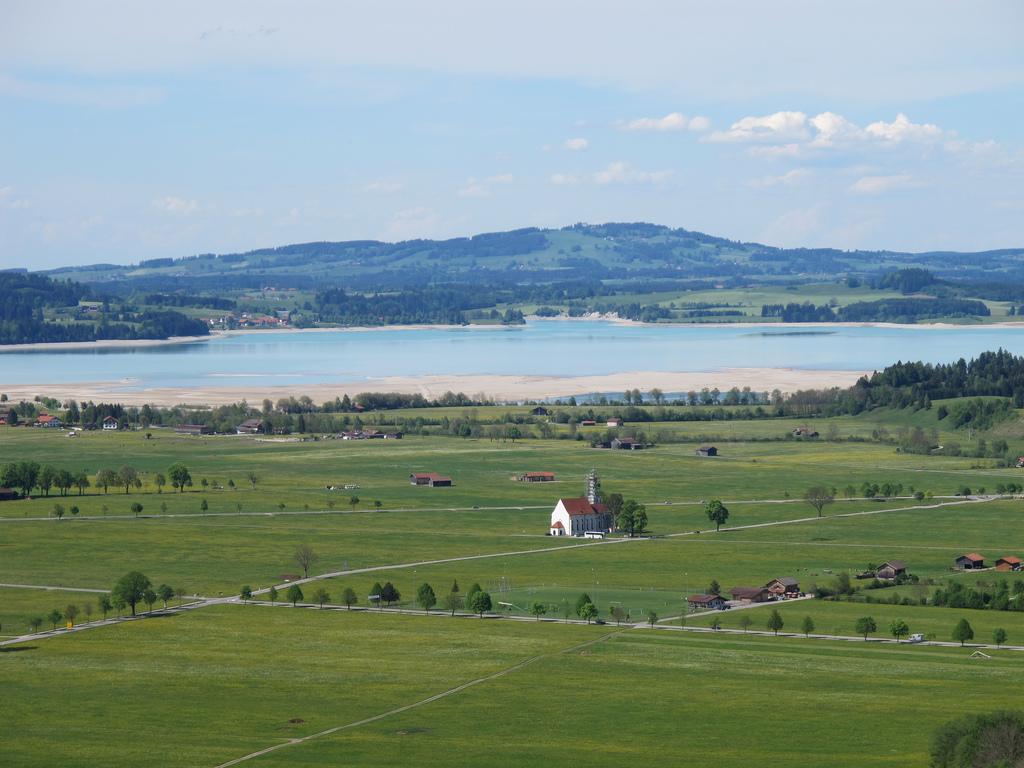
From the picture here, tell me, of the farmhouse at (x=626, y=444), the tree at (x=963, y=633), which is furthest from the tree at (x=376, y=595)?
the farmhouse at (x=626, y=444)

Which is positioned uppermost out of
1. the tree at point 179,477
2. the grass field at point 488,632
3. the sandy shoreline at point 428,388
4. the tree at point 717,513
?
the sandy shoreline at point 428,388

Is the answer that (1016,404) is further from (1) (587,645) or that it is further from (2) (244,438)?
(1) (587,645)

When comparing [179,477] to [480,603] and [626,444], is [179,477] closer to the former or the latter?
[626,444]

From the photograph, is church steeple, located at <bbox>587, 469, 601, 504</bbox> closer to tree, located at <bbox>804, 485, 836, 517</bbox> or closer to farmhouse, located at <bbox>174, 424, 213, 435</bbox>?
tree, located at <bbox>804, 485, 836, 517</bbox>

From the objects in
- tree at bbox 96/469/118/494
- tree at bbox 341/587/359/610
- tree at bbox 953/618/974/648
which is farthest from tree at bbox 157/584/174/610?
tree at bbox 96/469/118/494

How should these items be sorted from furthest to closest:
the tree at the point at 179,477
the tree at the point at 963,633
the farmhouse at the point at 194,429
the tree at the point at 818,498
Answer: the farmhouse at the point at 194,429 < the tree at the point at 179,477 < the tree at the point at 818,498 < the tree at the point at 963,633

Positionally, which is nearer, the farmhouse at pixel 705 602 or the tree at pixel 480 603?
the tree at pixel 480 603

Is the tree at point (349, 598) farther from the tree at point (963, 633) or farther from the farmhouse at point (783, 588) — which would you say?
the tree at point (963, 633)
